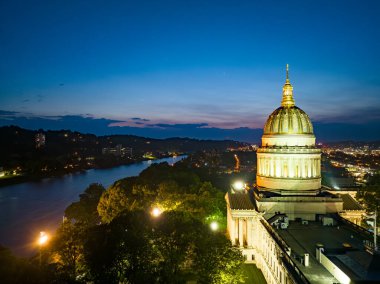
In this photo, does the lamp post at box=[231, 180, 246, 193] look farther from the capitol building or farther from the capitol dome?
the capitol dome

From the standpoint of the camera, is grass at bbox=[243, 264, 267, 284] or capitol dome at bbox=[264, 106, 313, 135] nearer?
grass at bbox=[243, 264, 267, 284]

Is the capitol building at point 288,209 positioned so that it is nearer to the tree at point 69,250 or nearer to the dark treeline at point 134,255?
the dark treeline at point 134,255

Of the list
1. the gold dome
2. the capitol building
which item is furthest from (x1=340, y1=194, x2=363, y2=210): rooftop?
the gold dome

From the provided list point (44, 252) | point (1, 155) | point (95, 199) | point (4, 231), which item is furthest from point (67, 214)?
point (1, 155)

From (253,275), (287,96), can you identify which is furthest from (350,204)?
(253,275)

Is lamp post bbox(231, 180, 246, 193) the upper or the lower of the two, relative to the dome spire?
lower

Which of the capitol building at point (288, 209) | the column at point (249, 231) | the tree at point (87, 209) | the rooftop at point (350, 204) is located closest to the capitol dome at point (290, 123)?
the capitol building at point (288, 209)

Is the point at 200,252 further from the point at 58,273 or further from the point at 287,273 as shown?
the point at 58,273

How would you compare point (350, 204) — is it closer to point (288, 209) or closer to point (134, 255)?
point (288, 209)
